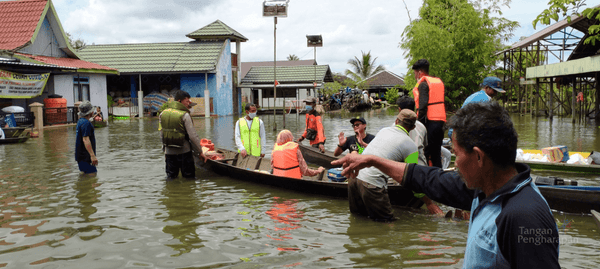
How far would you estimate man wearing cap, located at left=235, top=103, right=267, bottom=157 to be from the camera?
10.2 m

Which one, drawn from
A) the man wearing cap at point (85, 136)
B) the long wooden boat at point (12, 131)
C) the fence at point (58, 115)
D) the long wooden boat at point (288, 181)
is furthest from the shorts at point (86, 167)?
the fence at point (58, 115)

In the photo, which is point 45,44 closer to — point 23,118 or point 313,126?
point 23,118

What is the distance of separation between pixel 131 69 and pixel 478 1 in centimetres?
2675

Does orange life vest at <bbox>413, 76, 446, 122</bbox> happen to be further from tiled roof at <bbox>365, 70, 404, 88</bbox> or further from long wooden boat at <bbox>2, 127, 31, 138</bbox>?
tiled roof at <bbox>365, 70, 404, 88</bbox>

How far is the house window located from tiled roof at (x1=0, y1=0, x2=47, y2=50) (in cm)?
373

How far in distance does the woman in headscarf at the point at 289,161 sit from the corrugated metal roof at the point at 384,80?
2109 inches

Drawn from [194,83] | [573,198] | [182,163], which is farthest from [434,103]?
[194,83]

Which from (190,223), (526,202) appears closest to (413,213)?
(190,223)

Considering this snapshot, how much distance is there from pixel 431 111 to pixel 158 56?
3347 cm

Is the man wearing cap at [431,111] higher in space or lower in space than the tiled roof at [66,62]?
lower

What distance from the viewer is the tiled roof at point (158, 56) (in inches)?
1393

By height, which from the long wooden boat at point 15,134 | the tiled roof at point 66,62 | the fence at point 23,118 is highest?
the tiled roof at point 66,62

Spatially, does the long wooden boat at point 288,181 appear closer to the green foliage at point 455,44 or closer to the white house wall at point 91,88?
the white house wall at point 91,88

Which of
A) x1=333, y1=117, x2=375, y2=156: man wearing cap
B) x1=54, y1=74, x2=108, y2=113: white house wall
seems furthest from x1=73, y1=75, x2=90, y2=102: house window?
x1=333, y1=117, x2=375, y2=156: man wearing cap
